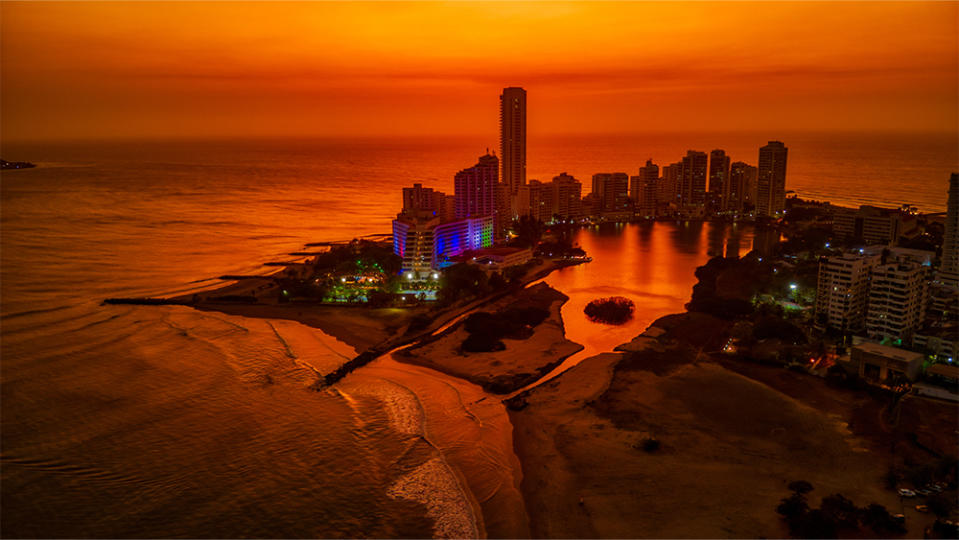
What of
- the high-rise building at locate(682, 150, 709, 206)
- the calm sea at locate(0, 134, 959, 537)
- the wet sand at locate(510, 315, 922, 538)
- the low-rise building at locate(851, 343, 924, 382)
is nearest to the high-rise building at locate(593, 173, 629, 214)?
the high-rise building at locate(682, 150, 709, 206)

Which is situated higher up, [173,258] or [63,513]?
[173,258]

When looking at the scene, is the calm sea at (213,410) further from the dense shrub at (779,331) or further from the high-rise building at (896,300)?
the high-rise building at (896,300)

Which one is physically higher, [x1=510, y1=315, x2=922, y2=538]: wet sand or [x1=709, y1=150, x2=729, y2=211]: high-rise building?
[x1=709, y1=150, x2=729, y2=211]: high-rise building

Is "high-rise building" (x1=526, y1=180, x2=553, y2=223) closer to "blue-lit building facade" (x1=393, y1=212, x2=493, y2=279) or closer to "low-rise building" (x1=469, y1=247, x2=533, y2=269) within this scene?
"blue-lit building facade" (x1=393, y1=212, x2=493, y2=279)

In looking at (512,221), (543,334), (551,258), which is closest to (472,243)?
(551,258)

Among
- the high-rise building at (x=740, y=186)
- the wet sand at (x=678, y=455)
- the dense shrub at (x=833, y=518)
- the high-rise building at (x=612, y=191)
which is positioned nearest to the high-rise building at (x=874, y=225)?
the high-rise building at (x=740, y=186)

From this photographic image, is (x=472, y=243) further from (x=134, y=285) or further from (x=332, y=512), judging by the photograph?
(x=332, y=512)
